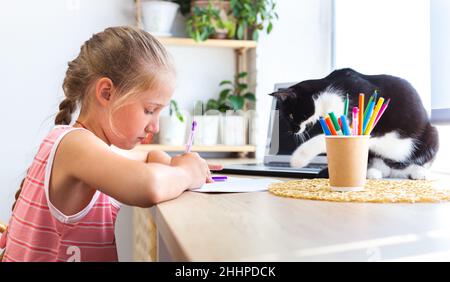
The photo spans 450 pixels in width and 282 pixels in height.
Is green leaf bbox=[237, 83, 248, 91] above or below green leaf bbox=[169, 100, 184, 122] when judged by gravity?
above

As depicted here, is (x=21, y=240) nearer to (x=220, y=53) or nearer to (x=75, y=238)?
(x=75, y=238)

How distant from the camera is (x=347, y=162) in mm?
940

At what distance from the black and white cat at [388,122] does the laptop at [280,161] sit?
7cm

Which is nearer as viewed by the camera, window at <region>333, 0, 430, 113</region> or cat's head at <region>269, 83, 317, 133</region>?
cat's head at <region>269, 83, 317, 133</region>

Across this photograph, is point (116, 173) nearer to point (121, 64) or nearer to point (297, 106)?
point (121, 64)

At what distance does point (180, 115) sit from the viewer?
7.14ft

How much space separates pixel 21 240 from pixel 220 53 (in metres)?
1.56

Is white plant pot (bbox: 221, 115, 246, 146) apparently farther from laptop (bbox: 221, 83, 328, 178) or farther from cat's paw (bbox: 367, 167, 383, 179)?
cat's paw (bbox: 367, 167, 383, 179)

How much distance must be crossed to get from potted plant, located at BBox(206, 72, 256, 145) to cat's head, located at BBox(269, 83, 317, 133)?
84 centimetres

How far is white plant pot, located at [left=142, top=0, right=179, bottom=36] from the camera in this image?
2.14 meters

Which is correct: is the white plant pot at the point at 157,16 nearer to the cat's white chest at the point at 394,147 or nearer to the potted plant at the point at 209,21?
the potted plant at the point at 209,21

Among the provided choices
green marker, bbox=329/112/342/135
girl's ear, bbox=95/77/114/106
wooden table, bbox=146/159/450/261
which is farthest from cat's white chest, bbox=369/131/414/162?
girl's ear, bbox=95/77/114/106

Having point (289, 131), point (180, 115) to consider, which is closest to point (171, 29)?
point (180, 115)

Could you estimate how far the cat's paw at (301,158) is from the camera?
51.0 inches
